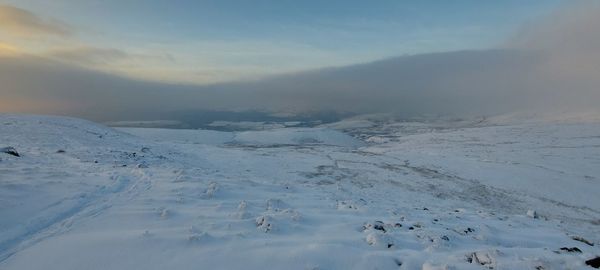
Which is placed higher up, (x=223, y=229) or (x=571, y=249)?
(x=223, y=229)

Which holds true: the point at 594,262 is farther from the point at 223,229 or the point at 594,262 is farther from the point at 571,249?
the point at 223,229

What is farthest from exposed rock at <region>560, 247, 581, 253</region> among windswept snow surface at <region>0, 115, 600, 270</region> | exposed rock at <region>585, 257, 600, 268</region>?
exposed rock at <region>585, 257, 600, 268</region>

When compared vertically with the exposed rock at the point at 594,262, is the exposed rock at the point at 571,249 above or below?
below

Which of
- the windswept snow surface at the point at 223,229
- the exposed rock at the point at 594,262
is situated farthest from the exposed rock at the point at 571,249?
the exposed rock at the point at 594,262

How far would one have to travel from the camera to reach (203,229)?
33.8 feet

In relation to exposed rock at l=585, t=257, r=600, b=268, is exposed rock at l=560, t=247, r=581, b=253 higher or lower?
lower

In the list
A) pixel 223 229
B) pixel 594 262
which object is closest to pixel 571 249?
pixel 594 262

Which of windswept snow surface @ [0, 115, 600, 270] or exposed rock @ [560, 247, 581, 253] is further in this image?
exposed rock @ [560, 247, 581, 253]

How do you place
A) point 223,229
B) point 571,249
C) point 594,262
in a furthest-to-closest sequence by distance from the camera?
point 223,229
point 571,249
point 594,262

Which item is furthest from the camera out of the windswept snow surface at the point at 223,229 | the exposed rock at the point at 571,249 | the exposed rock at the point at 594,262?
the exposed rock at the point at 571,249

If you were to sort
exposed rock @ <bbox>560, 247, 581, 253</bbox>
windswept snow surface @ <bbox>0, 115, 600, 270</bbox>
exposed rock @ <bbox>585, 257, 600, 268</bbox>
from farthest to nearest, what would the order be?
exposed rock @ <bbox>560, 247, 581, 253</bbox> < exposed rock @ <bbox>585, 257, 600, 268</bbox> < windswept snow surface @ <bbox>0, 115, 600, 270</bbox>

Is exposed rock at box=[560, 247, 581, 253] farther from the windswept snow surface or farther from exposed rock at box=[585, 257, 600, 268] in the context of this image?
exposed rock at box=[585, 257, 600, 268]

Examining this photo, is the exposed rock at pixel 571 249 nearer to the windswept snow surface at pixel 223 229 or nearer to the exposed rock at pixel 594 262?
the windswept snow surface at pixel 223 229

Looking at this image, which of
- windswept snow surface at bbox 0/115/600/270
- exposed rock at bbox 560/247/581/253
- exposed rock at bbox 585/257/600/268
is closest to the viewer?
windswept snow surface at bbox 0/115/600/270
